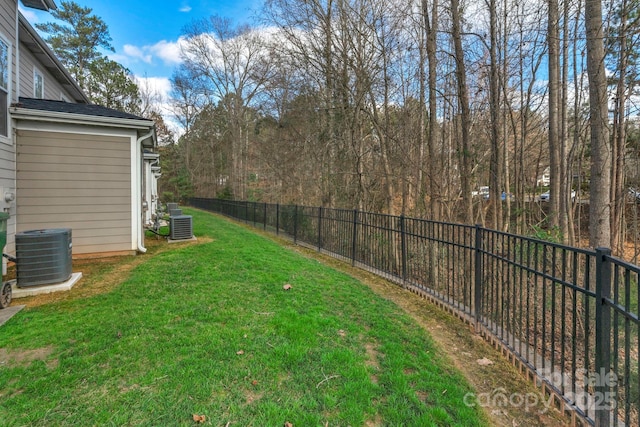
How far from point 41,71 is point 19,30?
2215 mm

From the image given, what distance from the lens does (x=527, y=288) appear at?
2764 mm

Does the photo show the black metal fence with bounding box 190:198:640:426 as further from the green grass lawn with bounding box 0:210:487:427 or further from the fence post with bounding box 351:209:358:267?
the green grass lawn with bounding box 0:210:487:427

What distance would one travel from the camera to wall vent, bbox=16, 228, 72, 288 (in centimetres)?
401

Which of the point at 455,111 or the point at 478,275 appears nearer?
the point at 478,275

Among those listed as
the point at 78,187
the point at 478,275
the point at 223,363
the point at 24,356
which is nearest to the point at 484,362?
the point at 478,275

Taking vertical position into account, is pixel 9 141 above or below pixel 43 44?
below

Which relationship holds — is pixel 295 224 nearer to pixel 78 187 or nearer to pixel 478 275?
Result: pixel 78 187

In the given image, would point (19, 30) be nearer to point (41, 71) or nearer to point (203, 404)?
point (41, 71)

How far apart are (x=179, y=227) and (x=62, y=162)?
2.99 meters

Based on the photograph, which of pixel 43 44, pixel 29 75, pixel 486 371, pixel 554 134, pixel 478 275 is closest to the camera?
pixel 486 371

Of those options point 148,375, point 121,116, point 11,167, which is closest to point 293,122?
point 121,116

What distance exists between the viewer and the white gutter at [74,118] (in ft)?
17.7

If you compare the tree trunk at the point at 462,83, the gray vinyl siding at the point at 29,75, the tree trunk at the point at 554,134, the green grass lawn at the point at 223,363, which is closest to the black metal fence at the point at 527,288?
the green grass lawn at the point at 223,363

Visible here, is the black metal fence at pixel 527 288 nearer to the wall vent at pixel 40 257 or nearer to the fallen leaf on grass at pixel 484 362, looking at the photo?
the fallen leaf on grass at pixel 484 362
